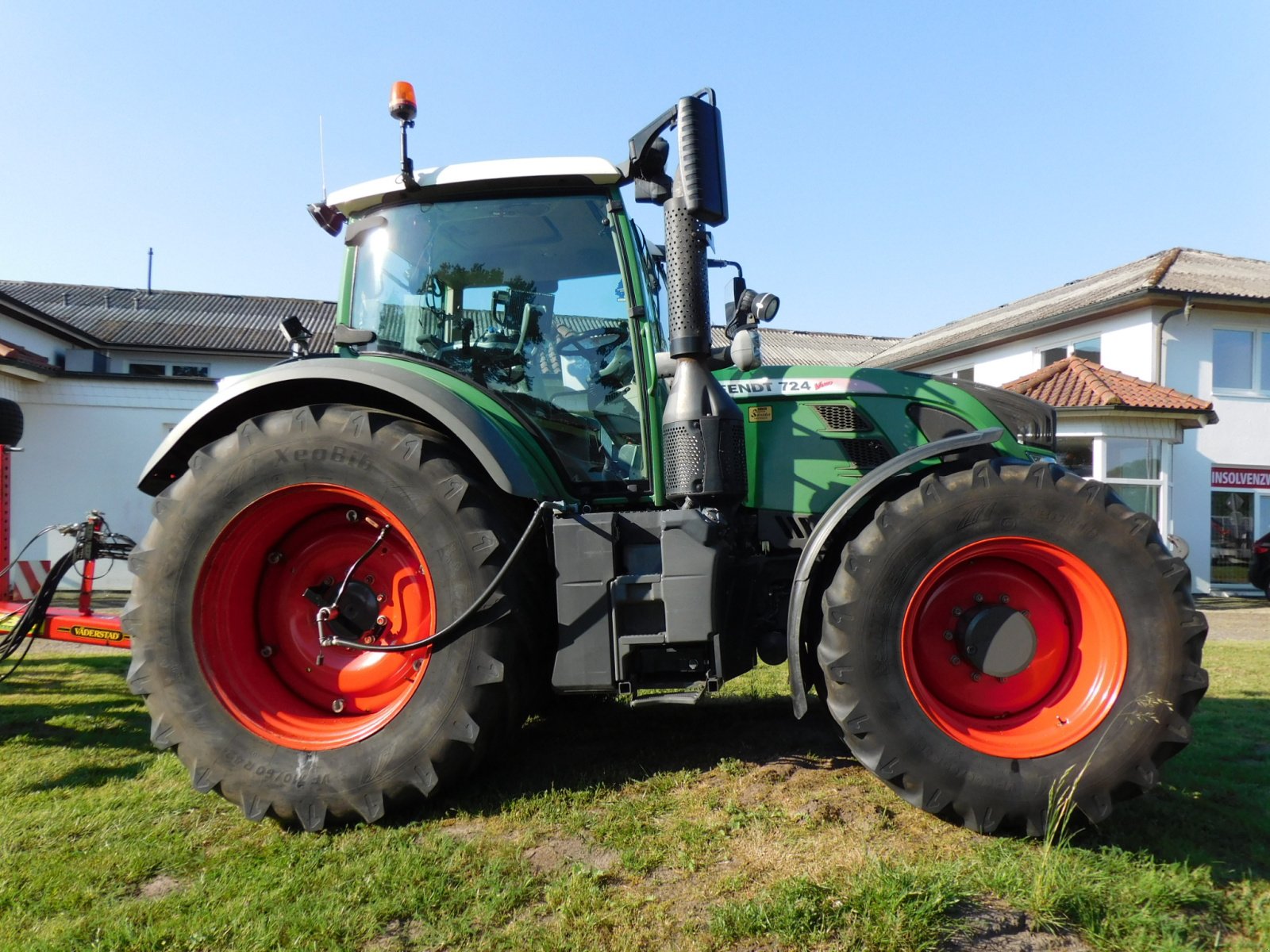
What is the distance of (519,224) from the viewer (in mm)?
3307

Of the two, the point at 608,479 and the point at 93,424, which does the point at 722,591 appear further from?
the point at 93,424

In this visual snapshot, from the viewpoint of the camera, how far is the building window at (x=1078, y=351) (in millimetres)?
16797

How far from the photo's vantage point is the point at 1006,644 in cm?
Answer: 266

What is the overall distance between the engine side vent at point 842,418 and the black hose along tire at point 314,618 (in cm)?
141

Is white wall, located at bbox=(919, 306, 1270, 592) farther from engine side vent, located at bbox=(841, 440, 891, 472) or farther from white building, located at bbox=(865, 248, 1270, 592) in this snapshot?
engine side vent, located at bbox=(841, 440, 891, 472)

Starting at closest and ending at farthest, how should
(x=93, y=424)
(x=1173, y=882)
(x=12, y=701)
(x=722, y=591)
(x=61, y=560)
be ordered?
(x=1173, y=882), (x=722, y=591), (x=61, y=560), (x=12, y=701), (x=93, y=424)

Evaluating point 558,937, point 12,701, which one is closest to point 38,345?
point 12,701

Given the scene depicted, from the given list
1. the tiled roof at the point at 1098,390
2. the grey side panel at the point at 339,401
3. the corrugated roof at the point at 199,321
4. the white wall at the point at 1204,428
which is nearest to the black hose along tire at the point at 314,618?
the grey side panel at the point at 339,401

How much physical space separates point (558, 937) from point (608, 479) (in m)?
1.62

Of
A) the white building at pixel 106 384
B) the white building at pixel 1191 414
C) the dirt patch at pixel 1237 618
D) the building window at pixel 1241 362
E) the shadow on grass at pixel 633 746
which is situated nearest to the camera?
the shadow on grass at pixel 633 746

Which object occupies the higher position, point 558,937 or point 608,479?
point 608,479

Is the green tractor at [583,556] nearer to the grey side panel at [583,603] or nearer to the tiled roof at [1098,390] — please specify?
the grey side panel at [583,603]

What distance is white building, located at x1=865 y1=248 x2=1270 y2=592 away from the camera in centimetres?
1391

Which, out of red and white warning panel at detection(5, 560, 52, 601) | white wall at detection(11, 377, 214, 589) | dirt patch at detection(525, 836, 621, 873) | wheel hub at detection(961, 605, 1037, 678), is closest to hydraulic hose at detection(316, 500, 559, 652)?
dirt patch at detection(525, 836, 621, 873)
